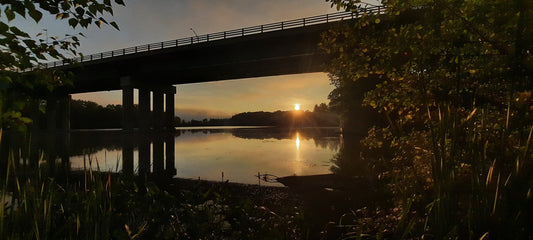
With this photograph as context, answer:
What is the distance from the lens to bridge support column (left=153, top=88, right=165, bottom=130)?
58125 mm

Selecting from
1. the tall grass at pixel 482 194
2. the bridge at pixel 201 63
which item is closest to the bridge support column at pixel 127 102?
the bridge at pixel 201 63

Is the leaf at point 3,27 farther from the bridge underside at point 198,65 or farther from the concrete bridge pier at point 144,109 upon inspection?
the concrete bridge pier at point 144,109

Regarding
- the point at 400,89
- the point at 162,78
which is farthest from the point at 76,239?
the point at 162,78

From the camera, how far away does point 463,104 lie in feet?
14.3

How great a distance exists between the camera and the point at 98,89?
230ft

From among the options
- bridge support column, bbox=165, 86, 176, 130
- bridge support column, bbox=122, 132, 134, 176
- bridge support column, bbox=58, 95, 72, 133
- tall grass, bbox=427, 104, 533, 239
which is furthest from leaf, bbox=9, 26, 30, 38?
bridge support column, bbox=58, 95, 72, 133

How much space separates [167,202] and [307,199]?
6.26 m

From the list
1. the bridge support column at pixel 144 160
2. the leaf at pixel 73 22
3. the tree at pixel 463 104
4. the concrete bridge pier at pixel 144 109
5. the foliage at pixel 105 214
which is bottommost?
the bridge support column at pixel 144 160

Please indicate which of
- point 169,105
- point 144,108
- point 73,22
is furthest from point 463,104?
point 169,105

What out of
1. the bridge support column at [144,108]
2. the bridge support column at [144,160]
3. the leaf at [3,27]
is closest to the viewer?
the leaf at [3,27]

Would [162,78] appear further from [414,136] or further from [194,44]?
[414,136]

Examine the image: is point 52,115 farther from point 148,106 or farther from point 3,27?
point 3,27

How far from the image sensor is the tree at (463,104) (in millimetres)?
2650

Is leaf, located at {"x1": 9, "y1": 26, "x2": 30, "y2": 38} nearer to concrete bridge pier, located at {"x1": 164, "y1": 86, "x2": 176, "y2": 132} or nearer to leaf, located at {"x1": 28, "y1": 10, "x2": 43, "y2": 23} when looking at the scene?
leaf, located at {"x1": 28, "y1": 10, "x2": 43, "y2": 23}
